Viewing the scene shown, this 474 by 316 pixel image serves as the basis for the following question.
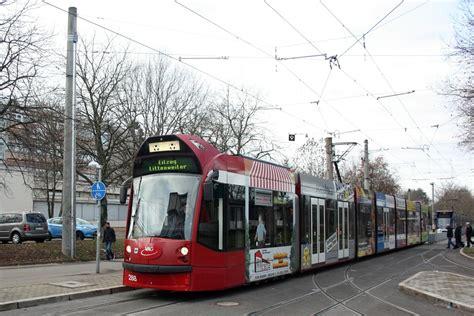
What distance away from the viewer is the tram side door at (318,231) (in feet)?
55.9

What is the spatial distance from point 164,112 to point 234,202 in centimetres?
1944

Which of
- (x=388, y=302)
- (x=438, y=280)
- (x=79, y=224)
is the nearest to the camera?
(x=388, y=302)

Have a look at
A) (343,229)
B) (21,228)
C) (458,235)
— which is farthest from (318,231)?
(458,235)

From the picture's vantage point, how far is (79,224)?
111ft

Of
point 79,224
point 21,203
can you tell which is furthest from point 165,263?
point 21,203

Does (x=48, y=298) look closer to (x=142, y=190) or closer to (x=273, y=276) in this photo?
(x=142, y=190)

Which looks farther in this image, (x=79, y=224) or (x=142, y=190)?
(x=79, y=224)

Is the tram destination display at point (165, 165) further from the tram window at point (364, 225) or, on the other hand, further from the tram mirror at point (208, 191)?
the tram window at point (364, 225)

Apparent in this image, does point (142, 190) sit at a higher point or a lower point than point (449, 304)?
higher

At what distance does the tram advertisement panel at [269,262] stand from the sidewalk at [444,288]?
3214 mm

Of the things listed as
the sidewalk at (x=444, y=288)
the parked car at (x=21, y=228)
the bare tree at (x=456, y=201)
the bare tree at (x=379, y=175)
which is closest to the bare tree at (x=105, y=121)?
the parked car at (x=21, y=228)

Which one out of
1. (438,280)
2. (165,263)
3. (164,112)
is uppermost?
(164,112)

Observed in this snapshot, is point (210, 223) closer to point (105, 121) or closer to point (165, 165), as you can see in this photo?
point (165, 165)

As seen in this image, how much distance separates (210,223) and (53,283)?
4618mm
